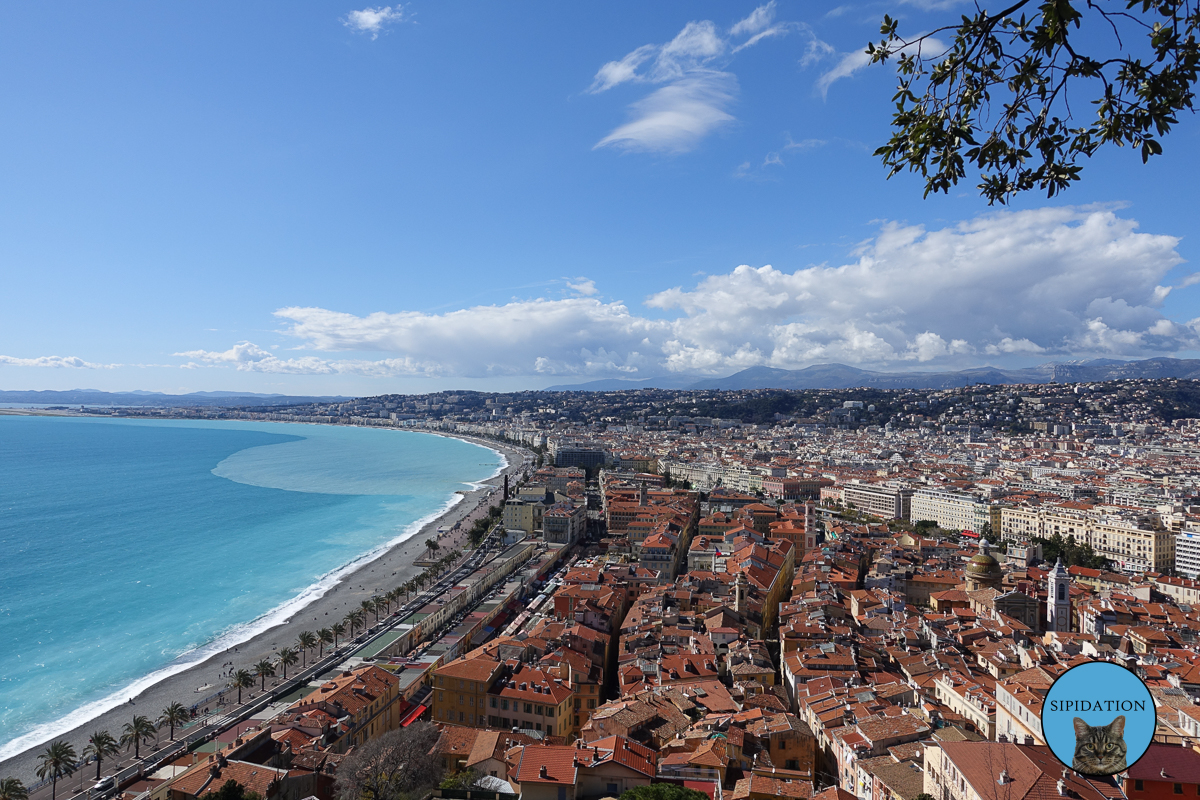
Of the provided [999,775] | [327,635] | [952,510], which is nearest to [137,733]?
[327,635]

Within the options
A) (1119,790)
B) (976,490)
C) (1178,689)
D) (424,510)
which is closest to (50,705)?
(1119,790)

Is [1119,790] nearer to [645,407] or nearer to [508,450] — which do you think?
[508,450]

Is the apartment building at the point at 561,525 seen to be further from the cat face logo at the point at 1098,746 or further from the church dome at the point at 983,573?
the cat face logo at the point at 1098,746

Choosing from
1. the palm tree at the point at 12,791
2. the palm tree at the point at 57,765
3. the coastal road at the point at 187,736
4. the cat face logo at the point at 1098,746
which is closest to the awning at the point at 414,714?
the coastal road at the point at 187,736

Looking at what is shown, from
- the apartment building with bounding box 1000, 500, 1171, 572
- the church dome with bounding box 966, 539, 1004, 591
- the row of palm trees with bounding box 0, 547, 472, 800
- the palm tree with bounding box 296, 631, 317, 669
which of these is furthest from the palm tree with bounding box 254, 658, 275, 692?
the apartment building with bounding box 1000, 500, 1171, 572

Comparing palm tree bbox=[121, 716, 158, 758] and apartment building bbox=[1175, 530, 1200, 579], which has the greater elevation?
palm tree bbox=[121, 716, 158, 758]

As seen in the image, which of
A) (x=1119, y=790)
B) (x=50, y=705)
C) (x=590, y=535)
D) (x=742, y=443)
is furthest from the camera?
(x=742, y=443)

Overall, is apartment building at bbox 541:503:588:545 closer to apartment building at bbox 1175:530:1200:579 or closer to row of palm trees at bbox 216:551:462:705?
row of palm trees at bbox 216:551:462:705
